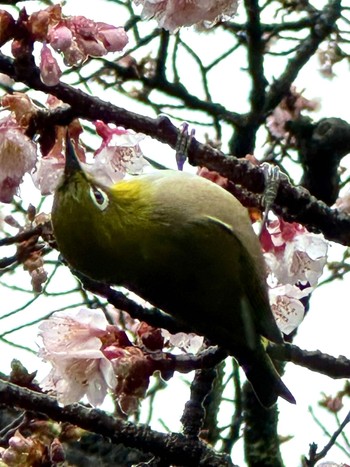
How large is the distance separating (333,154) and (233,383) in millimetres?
1841

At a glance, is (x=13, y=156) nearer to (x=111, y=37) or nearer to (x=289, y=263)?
(x=111, y=37)

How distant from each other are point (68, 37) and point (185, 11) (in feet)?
1.88

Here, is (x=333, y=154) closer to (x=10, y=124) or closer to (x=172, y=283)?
(x=172, y=283)

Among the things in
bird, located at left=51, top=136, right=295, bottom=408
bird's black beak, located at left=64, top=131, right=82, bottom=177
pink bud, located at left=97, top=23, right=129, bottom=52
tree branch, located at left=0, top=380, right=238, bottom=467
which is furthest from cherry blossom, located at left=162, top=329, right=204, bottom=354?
pink bud, located at left=97, top=23, right=129, bottom=52

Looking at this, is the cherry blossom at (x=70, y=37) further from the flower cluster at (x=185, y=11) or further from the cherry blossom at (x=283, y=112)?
the cherry blossom at (x=283, y=112)

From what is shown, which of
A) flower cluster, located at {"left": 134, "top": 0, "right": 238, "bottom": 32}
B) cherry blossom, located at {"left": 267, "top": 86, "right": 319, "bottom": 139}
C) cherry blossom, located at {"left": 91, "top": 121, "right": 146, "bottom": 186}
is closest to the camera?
flower cluster, located at {"left": 134, "top": 0, "right": 238, "bottom": 32}

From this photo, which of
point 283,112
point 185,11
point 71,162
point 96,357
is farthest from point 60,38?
point 283,112

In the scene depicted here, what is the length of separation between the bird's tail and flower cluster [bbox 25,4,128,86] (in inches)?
43.3

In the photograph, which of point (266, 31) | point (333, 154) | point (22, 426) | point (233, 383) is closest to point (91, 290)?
point (22, 426)

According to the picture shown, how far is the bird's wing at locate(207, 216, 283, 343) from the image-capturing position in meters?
2.96

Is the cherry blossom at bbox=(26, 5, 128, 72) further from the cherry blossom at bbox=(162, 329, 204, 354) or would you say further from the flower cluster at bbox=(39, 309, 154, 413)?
the cherry blossom at bbox=(162, 329, 204, 354)

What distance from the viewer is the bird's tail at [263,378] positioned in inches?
116

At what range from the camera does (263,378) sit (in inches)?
116

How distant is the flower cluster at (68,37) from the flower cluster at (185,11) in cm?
28
